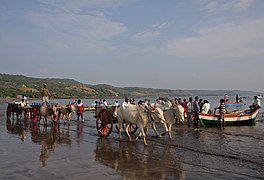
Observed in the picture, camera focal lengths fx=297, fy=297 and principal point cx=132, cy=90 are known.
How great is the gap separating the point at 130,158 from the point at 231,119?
12.5m

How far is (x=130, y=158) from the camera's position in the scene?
9.69m

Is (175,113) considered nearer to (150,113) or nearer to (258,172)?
(150,113)

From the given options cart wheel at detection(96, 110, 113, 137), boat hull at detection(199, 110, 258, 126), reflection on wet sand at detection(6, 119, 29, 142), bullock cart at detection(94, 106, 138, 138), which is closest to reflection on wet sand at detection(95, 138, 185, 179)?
bullock cart at detection(94, 106, 138, 138)

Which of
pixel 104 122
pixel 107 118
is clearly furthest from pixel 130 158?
pixel 104 122

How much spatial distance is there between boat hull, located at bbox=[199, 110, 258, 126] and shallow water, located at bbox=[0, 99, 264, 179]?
17.8ft

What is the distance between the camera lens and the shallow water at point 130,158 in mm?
7836

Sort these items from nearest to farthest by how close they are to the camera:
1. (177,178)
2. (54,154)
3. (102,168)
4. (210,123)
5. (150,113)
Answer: (177,178), (102,168), (54,154), (150,113), (210,123)

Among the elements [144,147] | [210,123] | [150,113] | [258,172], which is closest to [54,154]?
[144,147]

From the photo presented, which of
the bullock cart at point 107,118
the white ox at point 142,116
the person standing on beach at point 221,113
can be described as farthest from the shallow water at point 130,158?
the person standing on beach at point 221,113

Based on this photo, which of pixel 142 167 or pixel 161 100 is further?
pixel 161 100

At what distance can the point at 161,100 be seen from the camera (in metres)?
21.5

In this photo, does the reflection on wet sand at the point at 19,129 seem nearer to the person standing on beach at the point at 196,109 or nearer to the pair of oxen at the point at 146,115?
the pair of oxen at the point at 146,115

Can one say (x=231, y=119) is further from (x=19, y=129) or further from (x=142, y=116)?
→ (x=19, y=129)

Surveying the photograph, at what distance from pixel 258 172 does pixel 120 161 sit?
3979 mm
